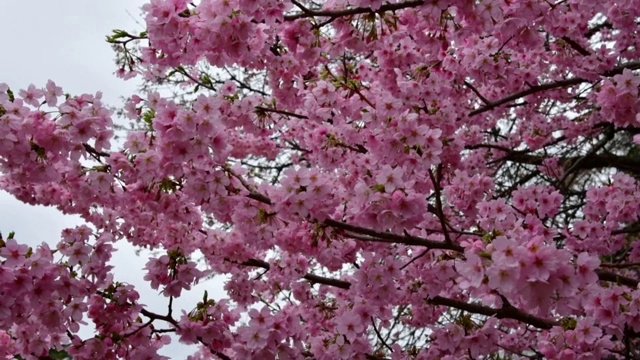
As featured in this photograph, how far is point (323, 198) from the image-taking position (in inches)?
129

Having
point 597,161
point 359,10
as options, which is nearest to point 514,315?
point 359,10

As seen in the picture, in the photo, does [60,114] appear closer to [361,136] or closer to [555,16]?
[361,136]

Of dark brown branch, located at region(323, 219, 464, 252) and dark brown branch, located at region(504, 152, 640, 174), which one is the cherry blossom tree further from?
dark brown branch, located at region(504, 152, 640, 174)

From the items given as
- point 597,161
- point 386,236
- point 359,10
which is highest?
point 597,161

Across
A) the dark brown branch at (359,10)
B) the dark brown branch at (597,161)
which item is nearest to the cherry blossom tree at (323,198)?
the dark brown branch at (359,10)

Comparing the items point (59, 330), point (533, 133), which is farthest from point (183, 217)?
point (533, 133)

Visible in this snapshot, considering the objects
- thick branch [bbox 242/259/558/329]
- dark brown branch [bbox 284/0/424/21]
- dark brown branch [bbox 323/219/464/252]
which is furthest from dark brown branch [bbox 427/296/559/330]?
dark brown branch [bbox 284/0/424/21]

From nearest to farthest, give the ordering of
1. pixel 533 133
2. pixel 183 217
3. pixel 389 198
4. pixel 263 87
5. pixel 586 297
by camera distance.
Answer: pixel 389 198 → pixel 586 297 → pixel 183 217 → pixel 533 133 → pixel 263 87

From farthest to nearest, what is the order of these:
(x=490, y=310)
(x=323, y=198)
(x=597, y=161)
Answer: (x=597, y=161) < (x=490, y=310) < (x=323, y=198)

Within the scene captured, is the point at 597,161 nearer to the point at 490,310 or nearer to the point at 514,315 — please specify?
the point at 490,310

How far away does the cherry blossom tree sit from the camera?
3135 mm

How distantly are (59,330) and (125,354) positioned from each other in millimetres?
406

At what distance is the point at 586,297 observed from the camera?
3318mm

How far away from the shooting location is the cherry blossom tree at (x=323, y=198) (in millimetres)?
3135
